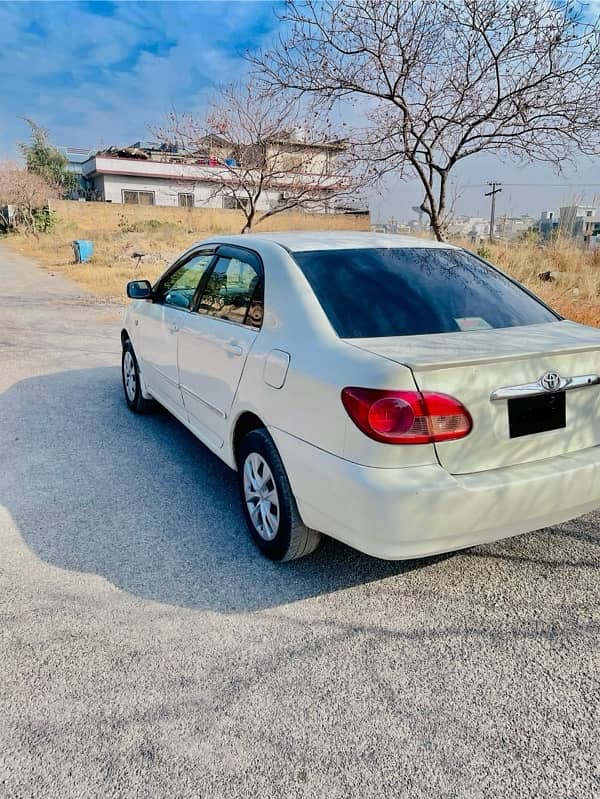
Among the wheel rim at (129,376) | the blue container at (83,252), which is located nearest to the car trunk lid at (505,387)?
the wheel rim at (129,376)

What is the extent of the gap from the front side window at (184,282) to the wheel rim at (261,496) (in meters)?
1.46

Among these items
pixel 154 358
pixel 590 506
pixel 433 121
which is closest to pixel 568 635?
pixel 590 506

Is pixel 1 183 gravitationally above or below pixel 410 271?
above

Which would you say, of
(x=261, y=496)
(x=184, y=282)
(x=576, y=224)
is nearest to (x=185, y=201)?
(x=576, y=224)

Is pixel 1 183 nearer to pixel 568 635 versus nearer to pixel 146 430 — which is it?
pixel 146 430

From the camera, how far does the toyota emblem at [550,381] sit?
241cm

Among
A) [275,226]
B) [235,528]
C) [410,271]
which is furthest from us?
[275,226]

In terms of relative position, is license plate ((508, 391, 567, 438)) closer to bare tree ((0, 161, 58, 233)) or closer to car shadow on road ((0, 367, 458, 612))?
car shadow on road ((0, 367, 458, 612))

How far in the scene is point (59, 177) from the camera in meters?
51.3

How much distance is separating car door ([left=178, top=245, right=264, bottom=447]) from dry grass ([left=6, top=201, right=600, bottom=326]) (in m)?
5.90

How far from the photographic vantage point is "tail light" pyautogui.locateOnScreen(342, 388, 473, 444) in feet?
7.39

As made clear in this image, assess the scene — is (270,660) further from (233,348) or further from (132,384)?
(132,384)

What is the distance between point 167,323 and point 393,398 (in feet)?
8.17

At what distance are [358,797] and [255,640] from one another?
2.63 ft
